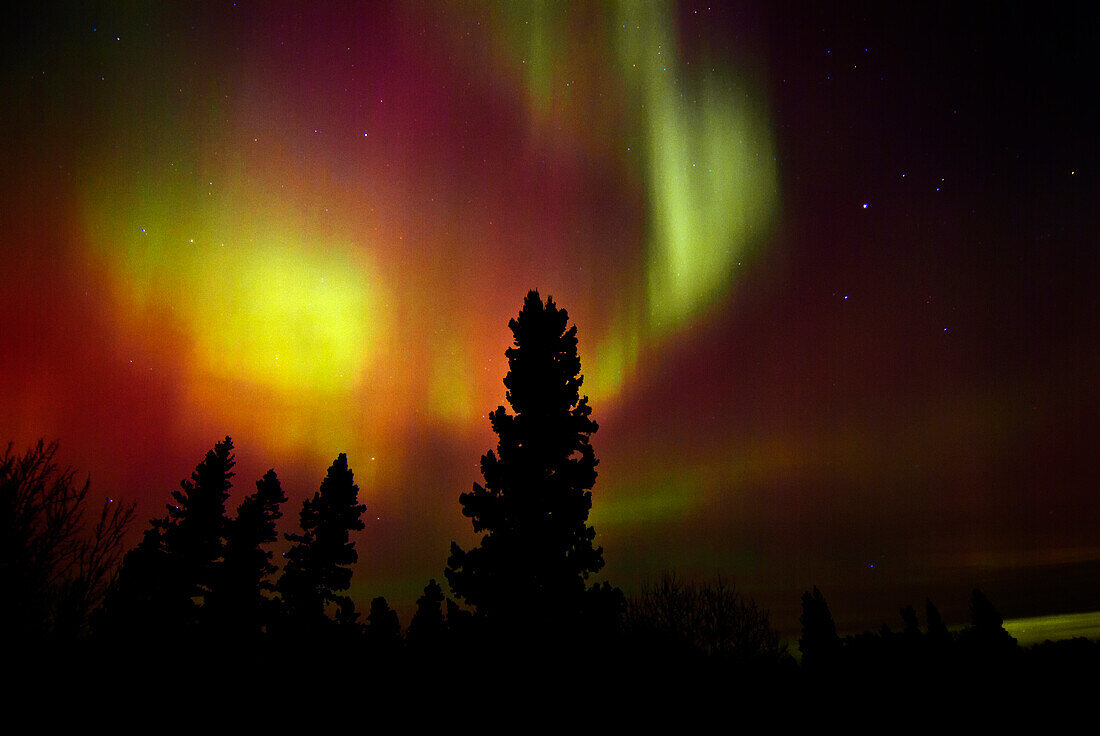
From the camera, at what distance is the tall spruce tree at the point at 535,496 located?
867 inches

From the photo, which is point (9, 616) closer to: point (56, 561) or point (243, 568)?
point (56, 561)

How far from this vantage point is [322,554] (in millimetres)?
34562

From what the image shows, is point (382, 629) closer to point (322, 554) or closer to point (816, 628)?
point (322, 554)

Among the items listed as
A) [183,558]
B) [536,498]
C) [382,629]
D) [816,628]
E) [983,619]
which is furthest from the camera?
[983,619]

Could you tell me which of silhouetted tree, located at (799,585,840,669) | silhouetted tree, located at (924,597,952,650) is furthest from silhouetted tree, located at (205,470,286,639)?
silhouetted tree, located at (924,597,952,650)

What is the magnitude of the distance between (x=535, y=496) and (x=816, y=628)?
5910 centimetres

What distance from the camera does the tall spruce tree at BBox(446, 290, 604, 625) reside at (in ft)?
72.3

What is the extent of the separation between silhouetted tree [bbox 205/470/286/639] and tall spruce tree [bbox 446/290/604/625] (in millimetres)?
18936

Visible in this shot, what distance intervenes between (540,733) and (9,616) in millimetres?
14677

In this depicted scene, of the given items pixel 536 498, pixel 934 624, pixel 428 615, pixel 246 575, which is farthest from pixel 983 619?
pixel 246 575

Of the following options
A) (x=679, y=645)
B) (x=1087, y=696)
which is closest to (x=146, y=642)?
(x=679, y=645)

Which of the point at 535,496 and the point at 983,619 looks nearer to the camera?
the point at 535,496

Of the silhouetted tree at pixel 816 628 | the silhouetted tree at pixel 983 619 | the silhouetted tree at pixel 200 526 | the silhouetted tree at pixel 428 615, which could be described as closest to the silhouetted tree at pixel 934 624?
the silhouetted tree at pixel 983 619

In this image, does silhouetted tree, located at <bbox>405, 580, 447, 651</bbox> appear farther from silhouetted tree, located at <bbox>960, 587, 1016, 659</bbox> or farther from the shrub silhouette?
silhouetted tree, located at <bbox>960, 587, 1016, 659</bbox>
